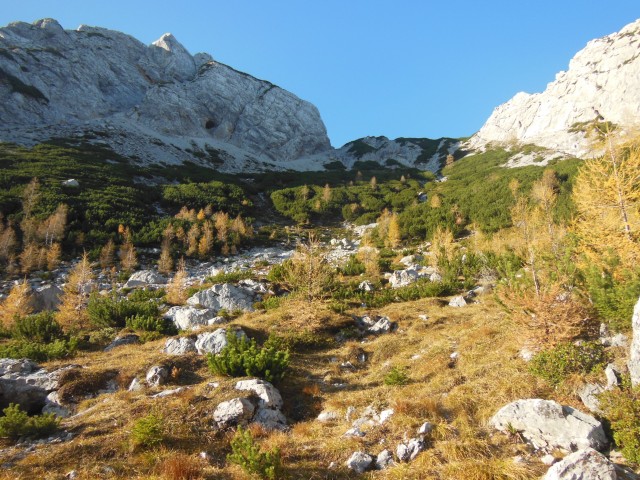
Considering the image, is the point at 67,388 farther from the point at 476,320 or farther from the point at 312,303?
the point at 476,320

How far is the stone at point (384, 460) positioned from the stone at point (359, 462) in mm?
98

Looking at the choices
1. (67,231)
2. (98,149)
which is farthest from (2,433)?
(98,149)

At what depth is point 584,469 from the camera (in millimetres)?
3695

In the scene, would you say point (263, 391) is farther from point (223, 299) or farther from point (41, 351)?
point (223, 299)

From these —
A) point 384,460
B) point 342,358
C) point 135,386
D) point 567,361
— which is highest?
point 567,361

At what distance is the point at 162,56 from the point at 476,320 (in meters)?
115

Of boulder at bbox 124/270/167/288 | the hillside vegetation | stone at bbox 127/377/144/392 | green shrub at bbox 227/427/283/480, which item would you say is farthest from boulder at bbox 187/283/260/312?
green shrub at bbox 227/427/283/480

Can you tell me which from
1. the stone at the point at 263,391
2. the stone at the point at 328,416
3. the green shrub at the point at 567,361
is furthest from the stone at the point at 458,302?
the stone at the point at 263,391

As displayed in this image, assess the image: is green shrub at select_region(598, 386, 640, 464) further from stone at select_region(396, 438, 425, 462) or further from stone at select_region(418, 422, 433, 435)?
stone at select_region(396, 438, 425, 462)

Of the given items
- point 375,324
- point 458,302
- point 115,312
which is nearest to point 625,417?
point 375,324

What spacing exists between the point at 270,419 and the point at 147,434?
2.14m

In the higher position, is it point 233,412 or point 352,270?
point 352,270

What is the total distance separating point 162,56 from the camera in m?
98.3

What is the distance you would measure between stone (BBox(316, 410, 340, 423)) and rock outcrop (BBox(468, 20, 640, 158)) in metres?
61.5
